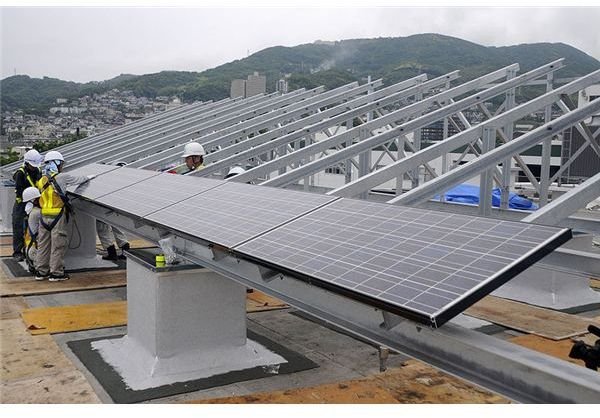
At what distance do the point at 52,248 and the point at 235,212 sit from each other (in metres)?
5.76

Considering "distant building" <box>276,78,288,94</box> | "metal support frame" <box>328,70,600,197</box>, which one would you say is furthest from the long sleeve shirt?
"distant building" <box>276,78,288,94</box>

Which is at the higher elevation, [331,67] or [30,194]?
[331,67]

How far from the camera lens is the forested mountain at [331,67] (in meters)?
45.1

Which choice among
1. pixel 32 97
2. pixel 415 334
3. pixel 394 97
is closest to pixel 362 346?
pixel 415 334

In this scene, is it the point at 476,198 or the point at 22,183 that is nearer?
the point at 22,183

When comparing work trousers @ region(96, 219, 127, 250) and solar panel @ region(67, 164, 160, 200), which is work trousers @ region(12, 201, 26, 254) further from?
solar panel @ region(67, 164, 160, 200)

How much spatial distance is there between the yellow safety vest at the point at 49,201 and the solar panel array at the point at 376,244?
164 inches

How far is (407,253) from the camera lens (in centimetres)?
396

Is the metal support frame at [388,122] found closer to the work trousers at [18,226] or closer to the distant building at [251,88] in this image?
the work trousers at [18,226]

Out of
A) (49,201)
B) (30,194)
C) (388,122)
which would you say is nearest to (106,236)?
(30,194)

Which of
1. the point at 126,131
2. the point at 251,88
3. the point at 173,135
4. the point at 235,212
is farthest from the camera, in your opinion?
the point at 251,88

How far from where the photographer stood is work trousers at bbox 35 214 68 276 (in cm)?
1032

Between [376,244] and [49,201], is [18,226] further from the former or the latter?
[376,244]

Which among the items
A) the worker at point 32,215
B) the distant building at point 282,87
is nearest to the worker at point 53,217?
the worker at point 32,215
